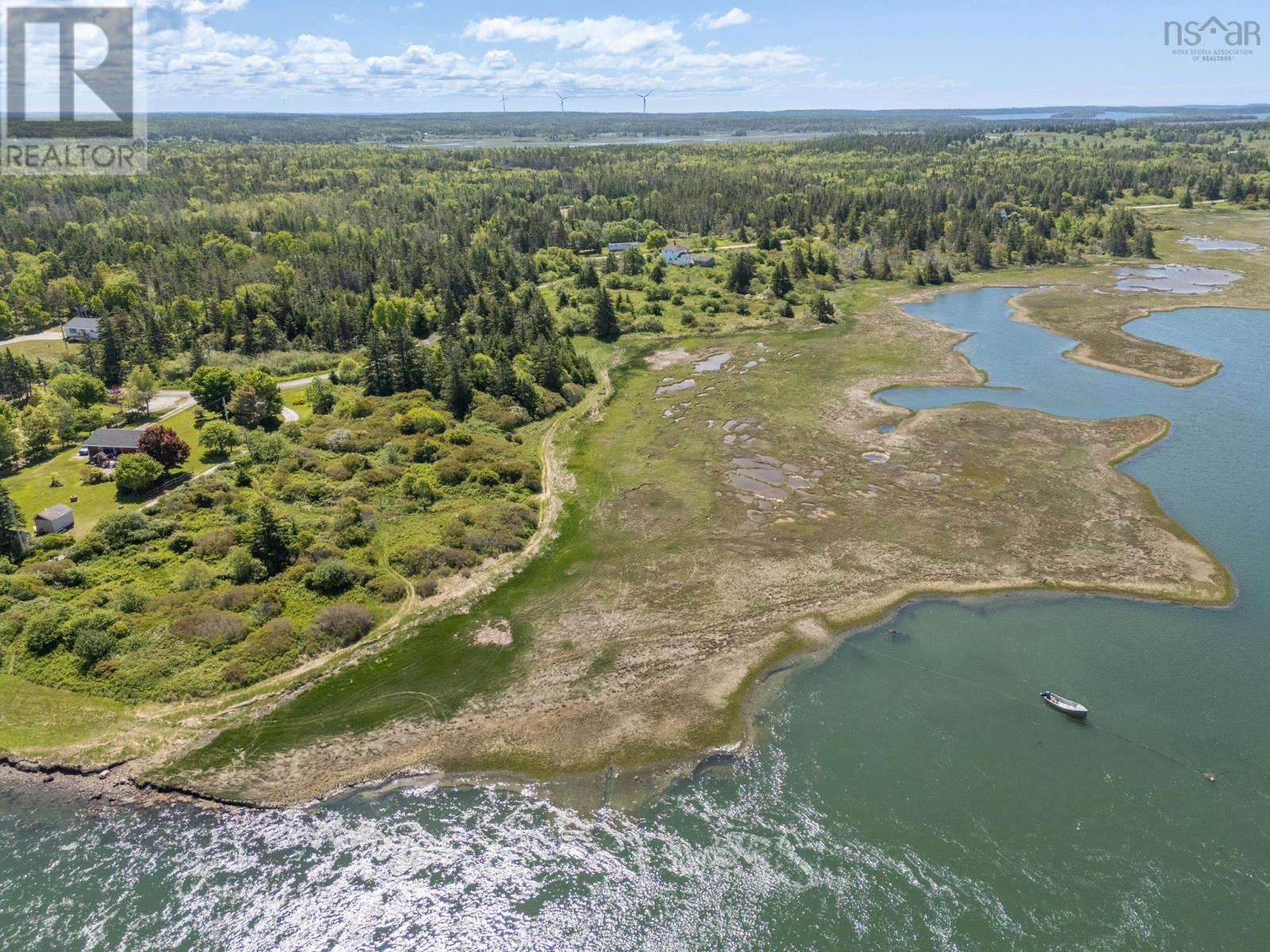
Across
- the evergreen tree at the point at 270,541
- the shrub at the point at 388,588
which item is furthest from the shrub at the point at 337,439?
the shrub at the point at 388,588

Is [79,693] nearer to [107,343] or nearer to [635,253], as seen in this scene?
[107,343]

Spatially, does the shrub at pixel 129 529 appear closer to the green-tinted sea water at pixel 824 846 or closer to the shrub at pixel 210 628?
the shrub at pixel 210 628

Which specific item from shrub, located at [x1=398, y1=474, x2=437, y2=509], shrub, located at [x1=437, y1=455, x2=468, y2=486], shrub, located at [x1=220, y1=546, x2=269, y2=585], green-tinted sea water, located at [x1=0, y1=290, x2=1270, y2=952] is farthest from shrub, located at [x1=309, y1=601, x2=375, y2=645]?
shrub, located at [x1=437, y1=455, x2=468, y2=486]

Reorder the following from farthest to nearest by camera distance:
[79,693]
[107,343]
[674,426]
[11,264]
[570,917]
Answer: [11,264], [107,343], [674,426], [79,693], [570,917]


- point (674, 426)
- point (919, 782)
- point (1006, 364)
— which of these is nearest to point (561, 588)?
point (919, 782)

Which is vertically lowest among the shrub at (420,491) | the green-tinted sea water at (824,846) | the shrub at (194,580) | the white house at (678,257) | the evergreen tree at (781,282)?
the green-tinted sea water at (824,846)
